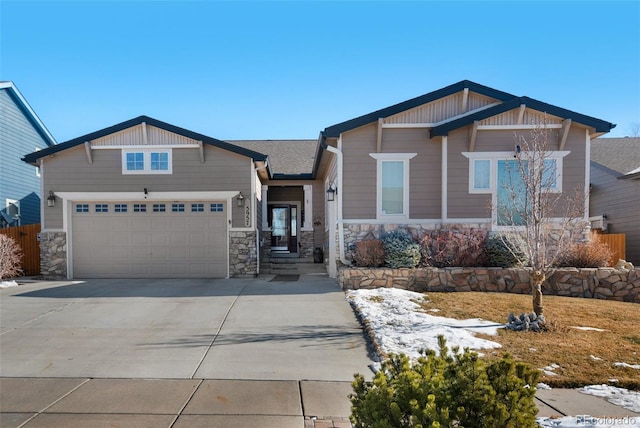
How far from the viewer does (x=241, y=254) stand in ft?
35.2

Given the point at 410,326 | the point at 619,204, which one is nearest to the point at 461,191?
the point at 410,326

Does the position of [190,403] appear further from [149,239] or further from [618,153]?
[618,153]

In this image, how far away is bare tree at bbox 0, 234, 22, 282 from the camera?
1029 cm

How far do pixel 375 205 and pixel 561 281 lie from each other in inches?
190

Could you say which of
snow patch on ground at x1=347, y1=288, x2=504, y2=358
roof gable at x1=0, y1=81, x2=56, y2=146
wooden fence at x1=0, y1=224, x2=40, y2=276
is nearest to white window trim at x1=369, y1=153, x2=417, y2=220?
snow patch on ground at x1=347, y1=288, x2=504, y2=358

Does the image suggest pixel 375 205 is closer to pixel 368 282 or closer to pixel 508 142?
pixel 368 282

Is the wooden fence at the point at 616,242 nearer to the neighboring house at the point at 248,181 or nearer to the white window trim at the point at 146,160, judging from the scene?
the neighboring house at the point at 248,181

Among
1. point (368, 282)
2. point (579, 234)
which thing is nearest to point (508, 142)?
point (579, 234)

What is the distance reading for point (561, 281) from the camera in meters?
8.58

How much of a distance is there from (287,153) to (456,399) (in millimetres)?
15253

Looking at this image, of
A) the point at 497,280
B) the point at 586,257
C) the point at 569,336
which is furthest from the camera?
the point at 586,257

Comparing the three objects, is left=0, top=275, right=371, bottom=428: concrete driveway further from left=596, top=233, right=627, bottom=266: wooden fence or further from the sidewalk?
left=596, top=233, right=627, bottom=266: wooden fence

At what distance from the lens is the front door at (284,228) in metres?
15.7

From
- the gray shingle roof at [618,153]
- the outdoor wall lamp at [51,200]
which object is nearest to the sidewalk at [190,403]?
the outdoor wall lamp at [51,200]
